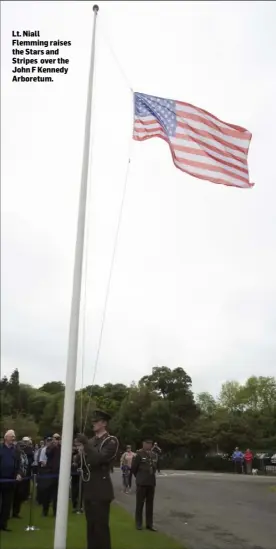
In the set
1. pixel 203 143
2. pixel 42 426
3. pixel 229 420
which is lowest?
pixel 42 426

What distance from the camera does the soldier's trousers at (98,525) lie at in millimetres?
6555

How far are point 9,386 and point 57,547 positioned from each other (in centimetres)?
8345

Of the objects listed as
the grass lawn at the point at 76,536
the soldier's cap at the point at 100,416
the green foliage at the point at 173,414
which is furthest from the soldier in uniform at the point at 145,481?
the green foliage at the point at 173,414

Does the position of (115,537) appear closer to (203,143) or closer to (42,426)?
(203,143)

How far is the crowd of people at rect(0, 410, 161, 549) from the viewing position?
263 inches

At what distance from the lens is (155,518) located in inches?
481

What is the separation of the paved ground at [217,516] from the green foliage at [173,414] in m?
10.9

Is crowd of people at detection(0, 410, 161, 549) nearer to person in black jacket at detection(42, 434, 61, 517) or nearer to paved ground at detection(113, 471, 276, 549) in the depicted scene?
person in black jacket at detection(42, 434, 61, 517)

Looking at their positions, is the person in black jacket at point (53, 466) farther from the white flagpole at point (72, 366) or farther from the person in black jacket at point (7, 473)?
the white flagpole at point (72, 366)

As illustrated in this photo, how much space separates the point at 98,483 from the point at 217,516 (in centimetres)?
688

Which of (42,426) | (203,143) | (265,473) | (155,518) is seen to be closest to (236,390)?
(42,426)

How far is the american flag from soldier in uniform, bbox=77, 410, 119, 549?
4436mm

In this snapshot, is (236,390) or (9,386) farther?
(9,386)

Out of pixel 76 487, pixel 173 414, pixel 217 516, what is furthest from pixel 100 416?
pixel 173 414
